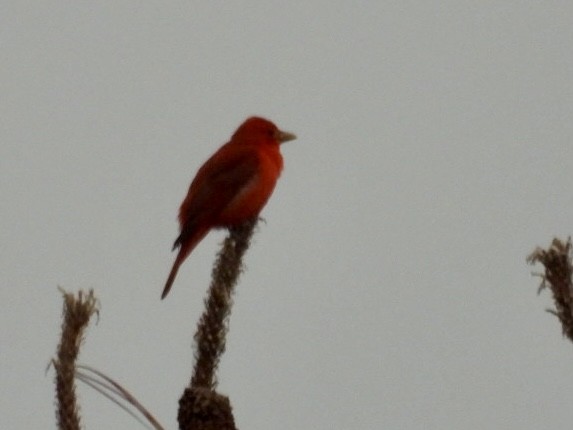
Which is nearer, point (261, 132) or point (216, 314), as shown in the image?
point (216, 314)

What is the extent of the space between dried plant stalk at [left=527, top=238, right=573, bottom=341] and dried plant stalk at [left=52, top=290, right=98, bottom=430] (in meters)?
1.10

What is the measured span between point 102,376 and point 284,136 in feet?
23.2

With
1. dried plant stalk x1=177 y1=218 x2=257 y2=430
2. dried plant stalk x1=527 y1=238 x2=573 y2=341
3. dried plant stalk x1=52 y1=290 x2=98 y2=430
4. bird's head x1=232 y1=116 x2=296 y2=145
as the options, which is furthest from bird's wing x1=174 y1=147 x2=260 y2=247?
dried plant stalk x1=527 y1=238 x2=573 y2=341

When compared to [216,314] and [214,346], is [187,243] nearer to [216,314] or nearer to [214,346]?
[216,314]

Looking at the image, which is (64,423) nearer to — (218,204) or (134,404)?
(134,404)

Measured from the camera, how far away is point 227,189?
27.8 ft

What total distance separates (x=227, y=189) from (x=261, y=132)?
1.26 metres

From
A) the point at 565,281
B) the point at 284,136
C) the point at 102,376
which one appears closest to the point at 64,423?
the point at 102,376

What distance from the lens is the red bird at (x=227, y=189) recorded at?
8.34 m

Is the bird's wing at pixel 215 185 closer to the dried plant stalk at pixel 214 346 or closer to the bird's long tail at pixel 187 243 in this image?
the bird's long tail at pixel 187 243

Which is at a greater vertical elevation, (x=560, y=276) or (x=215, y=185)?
(x=215, y=185)

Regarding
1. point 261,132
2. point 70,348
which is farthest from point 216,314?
point 261,132

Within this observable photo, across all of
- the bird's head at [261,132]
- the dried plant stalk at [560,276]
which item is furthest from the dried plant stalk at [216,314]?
the bird's head at [261,132]

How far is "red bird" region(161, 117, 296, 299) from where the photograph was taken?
8344 millimetres
